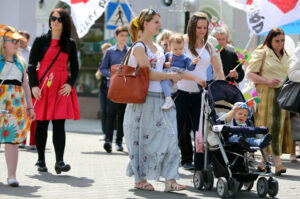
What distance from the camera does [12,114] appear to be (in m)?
7.95

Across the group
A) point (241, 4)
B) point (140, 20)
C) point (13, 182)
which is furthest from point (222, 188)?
point (241, 4)

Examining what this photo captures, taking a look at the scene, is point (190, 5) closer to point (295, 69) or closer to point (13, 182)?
point (295, 69)

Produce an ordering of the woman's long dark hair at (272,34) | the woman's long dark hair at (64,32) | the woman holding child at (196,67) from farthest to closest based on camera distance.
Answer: the woman's long dark hair at (272,34)
the woman's long dark hair at (64,32)
the woman holding child at (196,67)

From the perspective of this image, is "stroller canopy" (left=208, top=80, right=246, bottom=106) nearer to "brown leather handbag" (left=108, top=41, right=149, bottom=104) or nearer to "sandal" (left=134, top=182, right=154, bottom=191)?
"brown leather handbag" (left=108, top=41, right=149, bottom=104)

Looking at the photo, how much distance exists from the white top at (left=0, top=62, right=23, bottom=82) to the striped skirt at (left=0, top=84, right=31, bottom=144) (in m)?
0.08

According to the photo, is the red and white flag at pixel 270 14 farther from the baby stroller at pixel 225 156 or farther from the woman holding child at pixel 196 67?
the baby stroller at pixel 225 156

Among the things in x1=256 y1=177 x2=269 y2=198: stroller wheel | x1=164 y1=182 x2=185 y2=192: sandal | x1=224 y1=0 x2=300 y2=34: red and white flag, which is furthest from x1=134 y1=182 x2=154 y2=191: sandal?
x1=224 y1=0 x2=300 y2=34: red and white flag

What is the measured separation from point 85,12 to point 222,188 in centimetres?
379

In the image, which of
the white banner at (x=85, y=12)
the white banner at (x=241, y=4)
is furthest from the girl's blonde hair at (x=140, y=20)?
the white banner at (x=241, y=4)

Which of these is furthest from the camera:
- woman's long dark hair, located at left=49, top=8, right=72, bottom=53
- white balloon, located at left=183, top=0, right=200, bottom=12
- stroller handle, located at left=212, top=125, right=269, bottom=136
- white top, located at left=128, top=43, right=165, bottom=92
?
white balloon, located at left=183, top=0, right=200, bottom=12

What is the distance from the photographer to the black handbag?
772 centimetres

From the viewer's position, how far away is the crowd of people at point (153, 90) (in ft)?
25.3

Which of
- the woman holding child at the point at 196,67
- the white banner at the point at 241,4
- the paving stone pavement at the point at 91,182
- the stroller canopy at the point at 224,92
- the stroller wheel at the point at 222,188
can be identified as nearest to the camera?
the stroller wheel at the point at 222,188

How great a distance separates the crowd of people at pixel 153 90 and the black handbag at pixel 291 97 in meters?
0.13
